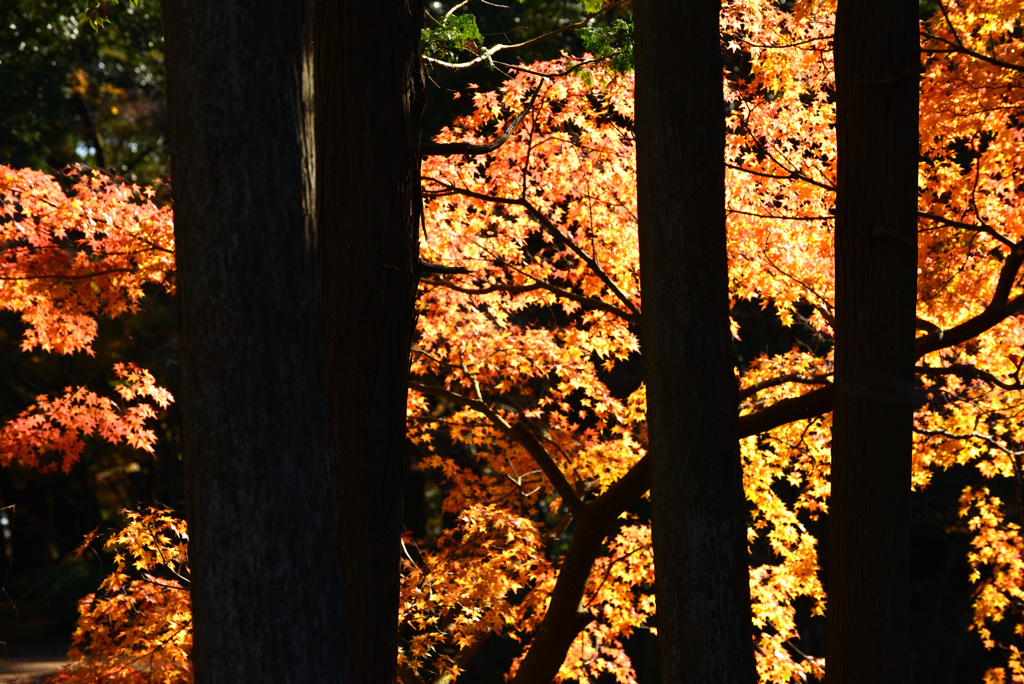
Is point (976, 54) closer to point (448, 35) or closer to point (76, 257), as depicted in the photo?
point (448, 35)

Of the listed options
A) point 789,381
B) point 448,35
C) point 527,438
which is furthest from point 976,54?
point 527,438

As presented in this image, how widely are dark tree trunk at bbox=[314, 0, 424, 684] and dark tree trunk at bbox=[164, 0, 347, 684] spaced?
837 millimetres

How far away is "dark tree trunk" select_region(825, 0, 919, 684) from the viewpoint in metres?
3.31

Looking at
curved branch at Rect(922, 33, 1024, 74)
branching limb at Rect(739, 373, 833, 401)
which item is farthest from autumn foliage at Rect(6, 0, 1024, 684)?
curved branch at Rect(922, 33, 1024, 74)

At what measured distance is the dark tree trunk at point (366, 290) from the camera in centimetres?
297

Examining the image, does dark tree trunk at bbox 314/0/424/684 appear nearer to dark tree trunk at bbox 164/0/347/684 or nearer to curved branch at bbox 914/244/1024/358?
dark tree trunk at bbox 164/0/347/684

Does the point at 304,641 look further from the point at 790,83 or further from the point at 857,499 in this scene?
the point at 790,83

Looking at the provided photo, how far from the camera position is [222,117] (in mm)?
2078

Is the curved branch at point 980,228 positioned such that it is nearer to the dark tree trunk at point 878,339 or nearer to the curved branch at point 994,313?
the curved branch at point 994,313

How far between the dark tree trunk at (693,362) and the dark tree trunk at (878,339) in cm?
68

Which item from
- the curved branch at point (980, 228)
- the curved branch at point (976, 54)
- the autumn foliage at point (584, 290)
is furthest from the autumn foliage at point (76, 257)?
the curved branch at point (976, 54)

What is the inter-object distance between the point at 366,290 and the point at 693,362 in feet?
4.15

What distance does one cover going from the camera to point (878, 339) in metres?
3.35

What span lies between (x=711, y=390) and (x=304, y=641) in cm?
168
